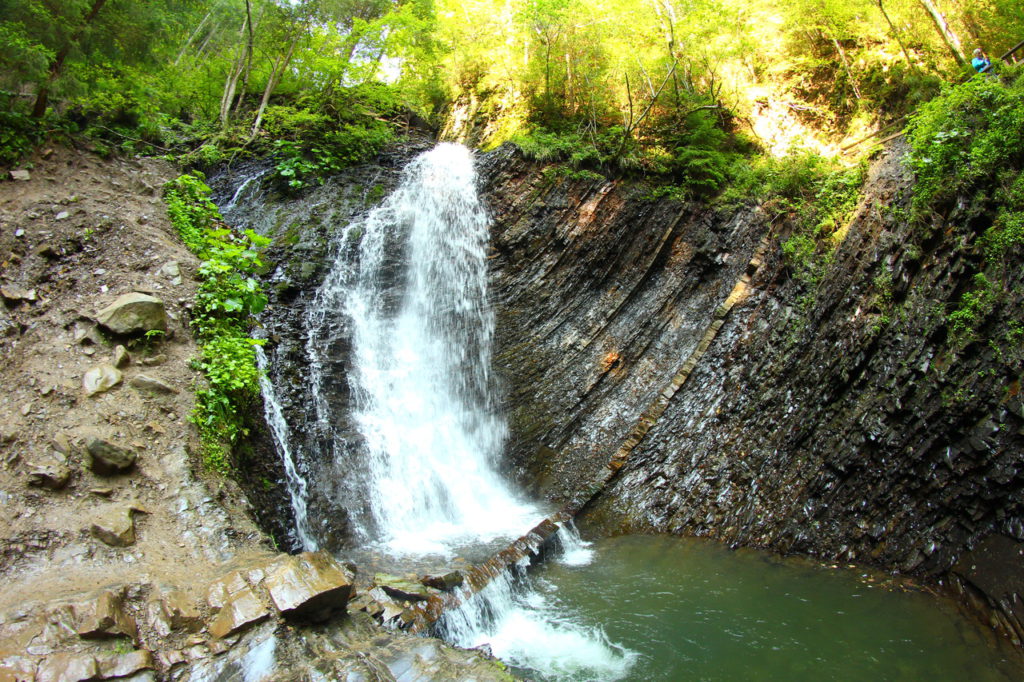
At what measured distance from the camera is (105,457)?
14.3 feet

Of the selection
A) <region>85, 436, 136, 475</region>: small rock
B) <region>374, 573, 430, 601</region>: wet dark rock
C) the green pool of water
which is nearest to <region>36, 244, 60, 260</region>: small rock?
<region>85, 436, 136, 475</region>: small rock

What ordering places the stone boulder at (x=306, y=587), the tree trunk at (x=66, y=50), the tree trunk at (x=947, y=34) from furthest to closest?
the tree trunk at (x=947, y=34) < the tree trunk at (x=66, y=50) < the stone boulder at (x=306, y=587)

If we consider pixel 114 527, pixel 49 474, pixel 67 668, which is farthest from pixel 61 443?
pixel 67 668

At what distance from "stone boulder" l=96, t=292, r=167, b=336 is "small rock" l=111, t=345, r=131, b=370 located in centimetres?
23

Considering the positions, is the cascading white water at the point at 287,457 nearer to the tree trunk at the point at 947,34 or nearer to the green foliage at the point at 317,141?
the green foliage at the point at 317,141

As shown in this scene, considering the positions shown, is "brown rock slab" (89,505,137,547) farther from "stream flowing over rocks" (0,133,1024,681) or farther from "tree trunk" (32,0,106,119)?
"tree trunk" (32,0,106,119)

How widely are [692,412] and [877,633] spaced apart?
3.77m

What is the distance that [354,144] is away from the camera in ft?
40.9

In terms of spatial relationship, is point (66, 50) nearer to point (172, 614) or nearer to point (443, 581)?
point (172, 614)

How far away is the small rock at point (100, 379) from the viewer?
491 centimetres

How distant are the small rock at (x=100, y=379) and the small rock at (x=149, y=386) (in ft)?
0.50

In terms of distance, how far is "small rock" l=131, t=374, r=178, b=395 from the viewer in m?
5.15

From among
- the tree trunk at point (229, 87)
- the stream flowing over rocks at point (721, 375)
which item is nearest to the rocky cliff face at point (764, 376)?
the stream flowing over rocks at point (721, 375)

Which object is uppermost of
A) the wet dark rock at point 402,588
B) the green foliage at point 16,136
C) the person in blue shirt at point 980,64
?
the green foliage at point 16,136
